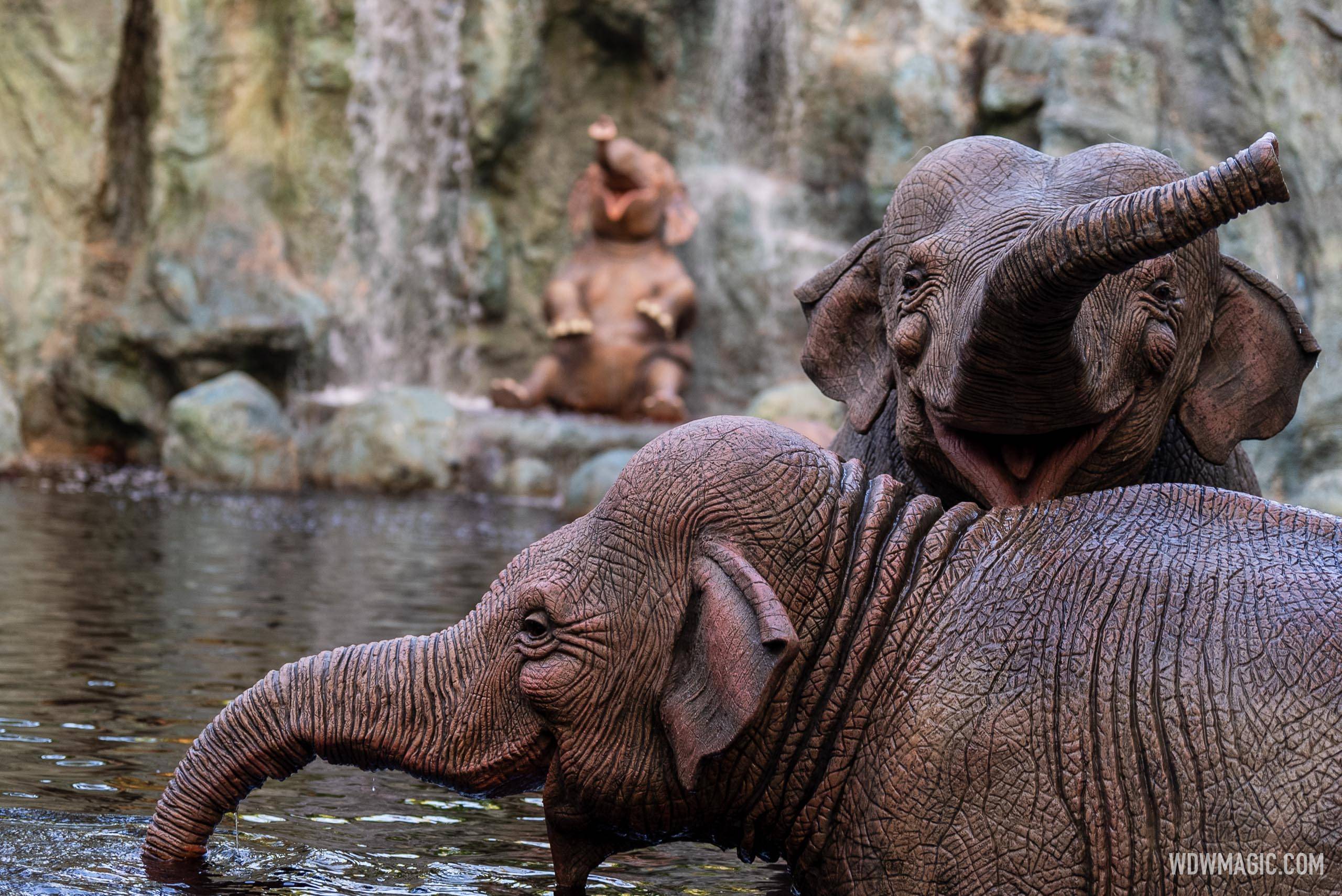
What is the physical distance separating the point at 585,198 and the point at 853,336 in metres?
14.8

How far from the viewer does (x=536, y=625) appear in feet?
11.3

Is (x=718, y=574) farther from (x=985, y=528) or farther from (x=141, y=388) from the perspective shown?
(x=141, y=388)

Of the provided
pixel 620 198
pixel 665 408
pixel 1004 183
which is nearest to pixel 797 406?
pixel 665 408

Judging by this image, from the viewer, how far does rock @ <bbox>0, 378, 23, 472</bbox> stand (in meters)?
16.2

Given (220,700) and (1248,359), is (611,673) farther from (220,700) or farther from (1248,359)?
(220,700)

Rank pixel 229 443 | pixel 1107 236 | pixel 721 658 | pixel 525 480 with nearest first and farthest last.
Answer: pixel 1107 236, pixel 721 658, pixel 229 443, pixel 525 480

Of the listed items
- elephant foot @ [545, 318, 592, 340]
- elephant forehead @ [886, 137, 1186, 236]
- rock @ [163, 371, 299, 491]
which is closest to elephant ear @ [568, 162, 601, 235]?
elephant foot @ [545, 318, 592, 340]

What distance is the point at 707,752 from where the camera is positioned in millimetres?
3201

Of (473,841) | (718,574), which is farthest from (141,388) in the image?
(718,574)

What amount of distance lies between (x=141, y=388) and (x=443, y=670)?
16.4 meters

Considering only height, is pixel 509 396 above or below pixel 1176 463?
below

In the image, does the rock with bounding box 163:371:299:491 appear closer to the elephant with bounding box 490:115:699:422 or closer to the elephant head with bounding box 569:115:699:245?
the elephant with bounding box 490:115:699:422

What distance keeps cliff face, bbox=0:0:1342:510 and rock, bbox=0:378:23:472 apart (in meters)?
2.16

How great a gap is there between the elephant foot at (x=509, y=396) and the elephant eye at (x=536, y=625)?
15174 millimetres
